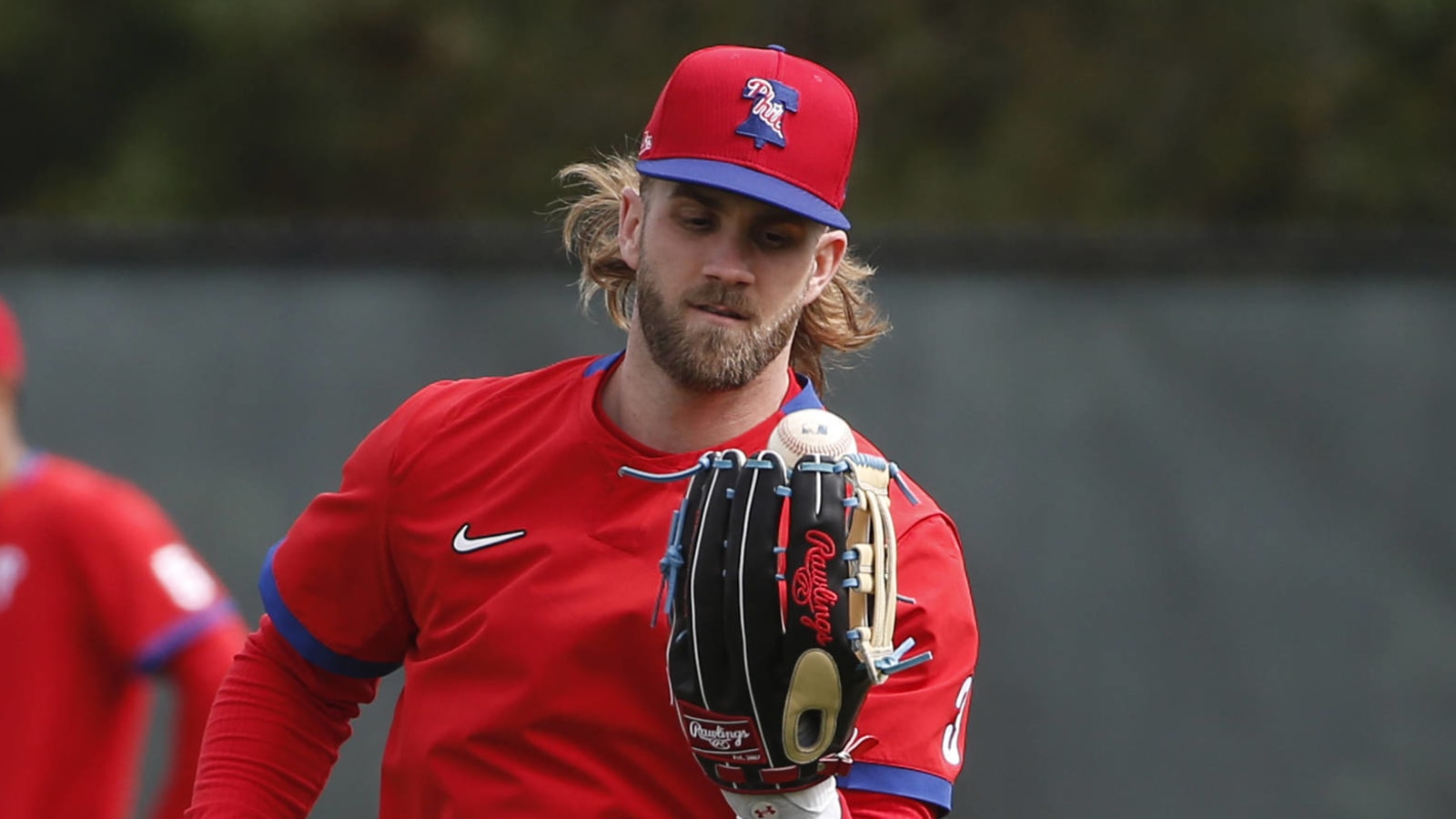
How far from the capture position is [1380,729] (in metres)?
5.55

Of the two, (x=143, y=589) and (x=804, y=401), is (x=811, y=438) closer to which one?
(x=804, y=401)

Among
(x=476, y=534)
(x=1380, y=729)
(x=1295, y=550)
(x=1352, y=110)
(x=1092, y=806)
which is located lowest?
(x=1092, y=806)

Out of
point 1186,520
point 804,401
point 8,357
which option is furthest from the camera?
point 1186,520

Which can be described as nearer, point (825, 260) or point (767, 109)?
point (767, 109)

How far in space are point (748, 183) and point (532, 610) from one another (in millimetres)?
671

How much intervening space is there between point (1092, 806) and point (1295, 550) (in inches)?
35.9

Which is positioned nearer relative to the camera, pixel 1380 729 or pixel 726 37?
pixel 1380 729

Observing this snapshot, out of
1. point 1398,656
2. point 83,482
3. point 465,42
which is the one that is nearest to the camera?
point 83,482

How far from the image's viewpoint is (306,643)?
3115mm

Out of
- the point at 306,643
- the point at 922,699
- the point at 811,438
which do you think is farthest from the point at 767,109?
the point at 306,643

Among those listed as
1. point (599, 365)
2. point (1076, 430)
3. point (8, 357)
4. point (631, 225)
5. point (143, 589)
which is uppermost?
point (631, 225)

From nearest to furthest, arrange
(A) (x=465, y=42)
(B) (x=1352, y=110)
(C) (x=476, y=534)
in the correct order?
1. (C) (x=476, y=534)
2. (B) (x=1352, y=110)
3. (A) (x=465, y=42)

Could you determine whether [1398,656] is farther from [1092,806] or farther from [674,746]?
[674,746]

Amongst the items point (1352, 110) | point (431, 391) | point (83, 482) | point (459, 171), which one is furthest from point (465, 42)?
point (431, 391)
